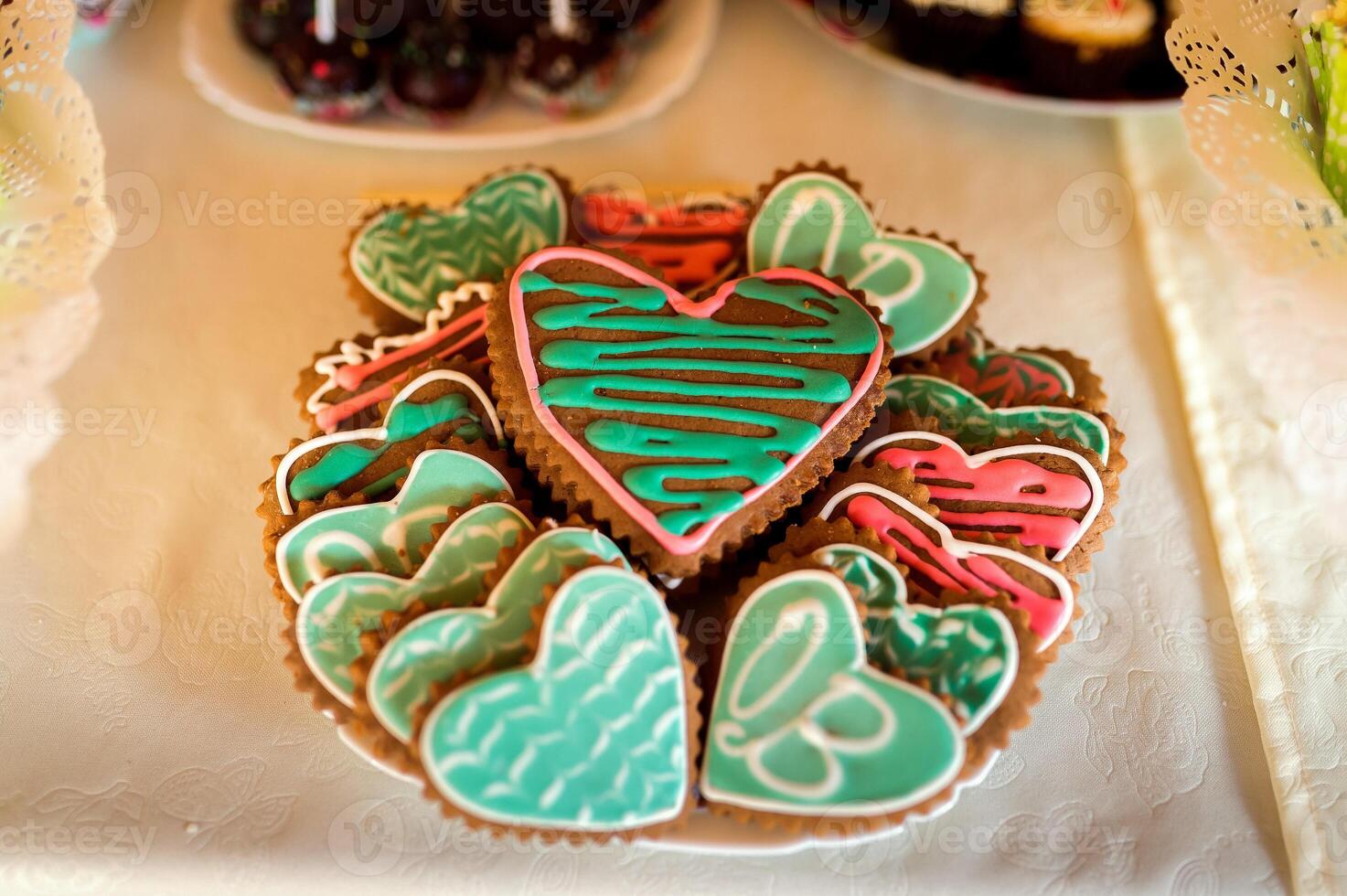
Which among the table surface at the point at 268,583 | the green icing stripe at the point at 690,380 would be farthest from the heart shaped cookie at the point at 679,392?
the table surface at the point at 268,583

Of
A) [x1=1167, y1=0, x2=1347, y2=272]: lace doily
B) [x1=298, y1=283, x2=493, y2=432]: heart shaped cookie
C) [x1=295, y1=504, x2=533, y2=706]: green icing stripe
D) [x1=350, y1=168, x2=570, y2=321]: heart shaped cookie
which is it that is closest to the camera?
[x1=295, y1=504, x2=533, y2=706]: green icing stripe

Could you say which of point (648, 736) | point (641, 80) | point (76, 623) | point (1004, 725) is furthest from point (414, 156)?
point (1004, 725)

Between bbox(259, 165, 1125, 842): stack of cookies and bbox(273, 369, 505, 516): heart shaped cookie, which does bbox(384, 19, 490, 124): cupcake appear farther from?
bbox(273, 369, 505, 516): heart shaped cookie

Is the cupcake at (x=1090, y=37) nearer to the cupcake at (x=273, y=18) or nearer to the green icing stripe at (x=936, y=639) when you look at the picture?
the green icing stripe at (x=936, y=639)

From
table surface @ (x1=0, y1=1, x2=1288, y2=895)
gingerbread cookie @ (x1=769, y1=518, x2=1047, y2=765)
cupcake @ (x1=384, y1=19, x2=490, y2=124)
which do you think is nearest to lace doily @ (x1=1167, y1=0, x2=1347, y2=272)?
table surface @ (x1=0, y1=1, x2=1288, y2=895)

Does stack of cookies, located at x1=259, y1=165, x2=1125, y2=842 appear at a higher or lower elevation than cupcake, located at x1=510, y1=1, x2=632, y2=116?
lower

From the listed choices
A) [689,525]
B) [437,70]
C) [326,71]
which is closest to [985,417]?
[689,525]

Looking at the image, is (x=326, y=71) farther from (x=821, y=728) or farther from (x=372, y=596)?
(x=821, y=728)
